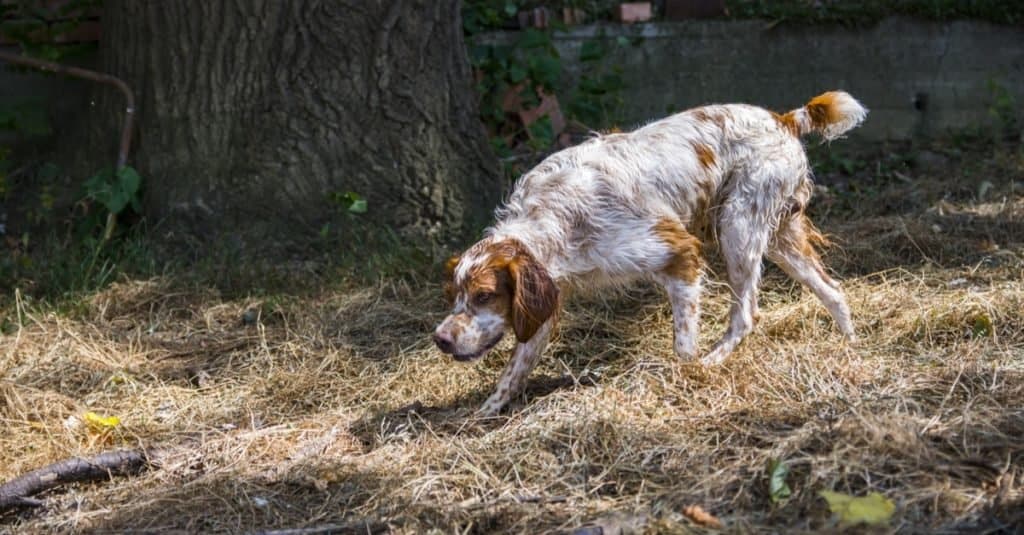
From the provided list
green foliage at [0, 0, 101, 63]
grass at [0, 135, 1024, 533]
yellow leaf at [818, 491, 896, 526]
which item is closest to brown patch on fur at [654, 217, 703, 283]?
grass at [0, 135, 1024, 533]

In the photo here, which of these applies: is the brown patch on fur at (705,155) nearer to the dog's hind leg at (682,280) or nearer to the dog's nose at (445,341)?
the dog's hind leg at (682,280)

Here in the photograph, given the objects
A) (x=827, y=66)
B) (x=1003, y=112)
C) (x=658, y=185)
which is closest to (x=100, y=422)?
(x=658, y=185)

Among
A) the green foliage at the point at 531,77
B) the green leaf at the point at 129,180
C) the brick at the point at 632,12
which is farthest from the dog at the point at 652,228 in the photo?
the brick at the point at 632,12

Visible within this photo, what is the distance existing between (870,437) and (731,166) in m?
1.53

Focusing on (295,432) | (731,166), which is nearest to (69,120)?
(295,432)

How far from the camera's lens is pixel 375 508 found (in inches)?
138

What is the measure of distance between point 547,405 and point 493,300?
44 cm

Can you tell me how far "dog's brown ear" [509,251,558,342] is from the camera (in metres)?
4.04

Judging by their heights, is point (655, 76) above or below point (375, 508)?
above

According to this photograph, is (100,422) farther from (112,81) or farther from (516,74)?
(516,74)

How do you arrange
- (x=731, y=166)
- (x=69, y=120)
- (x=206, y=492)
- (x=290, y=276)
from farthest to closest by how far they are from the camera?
(x=69, y=120) < (x=290, y=276) < (x=731, y=166) < (x=206, y=492)

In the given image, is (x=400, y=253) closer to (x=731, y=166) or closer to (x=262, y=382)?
(x=262, y=382)

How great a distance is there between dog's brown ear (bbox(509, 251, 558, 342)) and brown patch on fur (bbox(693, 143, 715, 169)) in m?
0.88

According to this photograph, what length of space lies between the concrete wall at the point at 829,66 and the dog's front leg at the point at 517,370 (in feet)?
10.6
